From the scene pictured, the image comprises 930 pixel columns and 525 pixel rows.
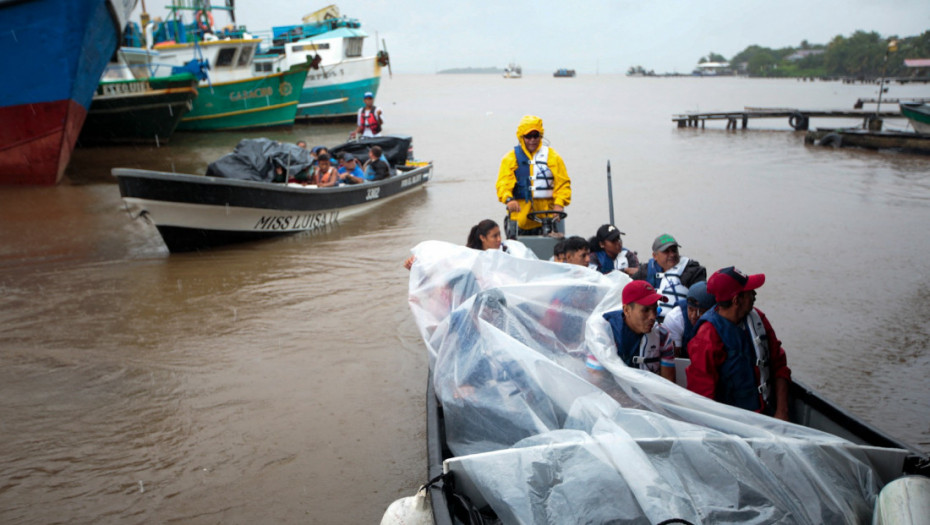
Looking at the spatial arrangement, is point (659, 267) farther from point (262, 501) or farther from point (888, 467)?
point (262, 501)

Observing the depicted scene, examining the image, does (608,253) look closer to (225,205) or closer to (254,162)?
(225,205)

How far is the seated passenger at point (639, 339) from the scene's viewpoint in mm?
3463

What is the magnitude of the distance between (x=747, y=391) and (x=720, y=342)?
281 millimetres

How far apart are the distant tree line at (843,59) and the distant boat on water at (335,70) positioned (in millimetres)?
37929

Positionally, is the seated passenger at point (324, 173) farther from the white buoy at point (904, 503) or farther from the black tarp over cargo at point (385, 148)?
the white buoy at point (904, 503)

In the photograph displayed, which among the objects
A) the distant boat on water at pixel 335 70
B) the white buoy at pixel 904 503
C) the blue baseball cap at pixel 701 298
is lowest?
the white buoy at pixel 904 503

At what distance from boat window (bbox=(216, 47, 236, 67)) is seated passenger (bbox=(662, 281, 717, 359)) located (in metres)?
26.5

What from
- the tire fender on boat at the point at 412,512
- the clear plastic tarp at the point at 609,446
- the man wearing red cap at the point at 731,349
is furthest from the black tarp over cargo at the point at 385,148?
the tire fender on boat at the point at 412,512

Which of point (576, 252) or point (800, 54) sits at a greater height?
point (800, 54)

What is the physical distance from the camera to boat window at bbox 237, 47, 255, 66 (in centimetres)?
2725

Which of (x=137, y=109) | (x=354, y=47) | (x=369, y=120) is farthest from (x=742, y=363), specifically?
(x=354, y=47)

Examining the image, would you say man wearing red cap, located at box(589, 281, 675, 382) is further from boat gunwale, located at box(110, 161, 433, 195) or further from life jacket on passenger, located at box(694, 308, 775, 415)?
boat gunwale, located at box(110, 161, 433, 195)

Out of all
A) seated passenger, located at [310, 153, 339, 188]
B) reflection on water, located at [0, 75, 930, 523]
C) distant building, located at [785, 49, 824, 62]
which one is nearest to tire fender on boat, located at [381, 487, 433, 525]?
reflection on water, located at [0, 75, 930, 523]

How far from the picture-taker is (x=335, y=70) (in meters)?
32.8
